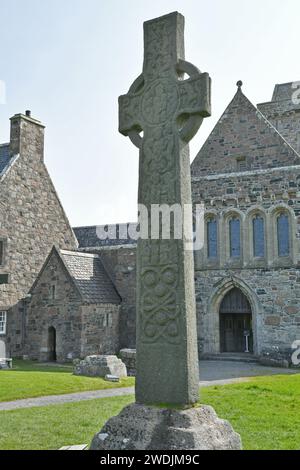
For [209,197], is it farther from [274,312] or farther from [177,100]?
[177,100]

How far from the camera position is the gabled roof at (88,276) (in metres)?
21.4

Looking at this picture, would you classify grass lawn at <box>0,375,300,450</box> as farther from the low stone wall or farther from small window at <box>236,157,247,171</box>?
small window at <box>236,157,247,171</box>

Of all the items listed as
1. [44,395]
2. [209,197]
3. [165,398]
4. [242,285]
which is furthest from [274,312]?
[165,398]

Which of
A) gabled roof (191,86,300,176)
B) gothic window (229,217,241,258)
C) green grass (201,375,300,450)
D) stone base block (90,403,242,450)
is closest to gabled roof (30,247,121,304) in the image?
gothic window (229,217,241,258)

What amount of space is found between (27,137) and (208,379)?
15.6m

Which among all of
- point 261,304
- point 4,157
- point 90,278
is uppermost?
point 4,157

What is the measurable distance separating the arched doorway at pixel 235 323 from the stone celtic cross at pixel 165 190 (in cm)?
1773

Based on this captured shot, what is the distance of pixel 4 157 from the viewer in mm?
24875

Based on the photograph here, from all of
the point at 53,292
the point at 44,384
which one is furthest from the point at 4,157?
the point at 44,384

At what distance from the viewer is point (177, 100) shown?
18.8 ft

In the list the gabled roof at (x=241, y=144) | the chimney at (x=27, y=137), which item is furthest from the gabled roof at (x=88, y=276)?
the gabled roof at (x=241, y=144)

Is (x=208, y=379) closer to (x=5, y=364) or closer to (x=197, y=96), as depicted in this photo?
(x=5, y=364)

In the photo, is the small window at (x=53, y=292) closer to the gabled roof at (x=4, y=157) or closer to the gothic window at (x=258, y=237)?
the gabled roof at (x=4, y=157)

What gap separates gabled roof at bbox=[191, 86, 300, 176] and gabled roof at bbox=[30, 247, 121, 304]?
6.60 m
